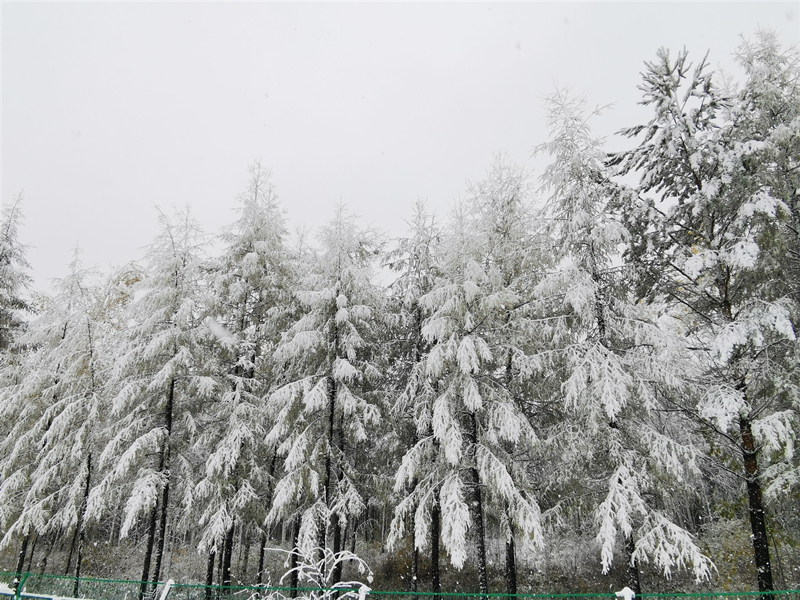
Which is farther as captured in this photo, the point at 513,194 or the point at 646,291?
the point at 513,194

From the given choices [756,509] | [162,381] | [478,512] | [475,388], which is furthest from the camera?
[162,381]

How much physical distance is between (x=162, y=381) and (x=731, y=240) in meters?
14.1

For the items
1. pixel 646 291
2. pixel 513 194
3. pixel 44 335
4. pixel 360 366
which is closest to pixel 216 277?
pixel 360 366

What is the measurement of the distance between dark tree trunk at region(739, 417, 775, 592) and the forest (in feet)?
0.18

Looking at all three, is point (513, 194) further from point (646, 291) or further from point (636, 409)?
point (636, 409)

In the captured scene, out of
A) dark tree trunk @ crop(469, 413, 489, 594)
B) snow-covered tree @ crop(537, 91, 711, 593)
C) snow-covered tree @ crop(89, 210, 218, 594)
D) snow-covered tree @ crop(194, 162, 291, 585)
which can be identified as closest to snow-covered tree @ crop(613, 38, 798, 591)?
snow-covered tree @ crop(537, 91, 711, 593)

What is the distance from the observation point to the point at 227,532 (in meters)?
11.9

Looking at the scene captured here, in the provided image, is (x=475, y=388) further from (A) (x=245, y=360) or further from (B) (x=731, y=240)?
(A) (x=245, y=360)

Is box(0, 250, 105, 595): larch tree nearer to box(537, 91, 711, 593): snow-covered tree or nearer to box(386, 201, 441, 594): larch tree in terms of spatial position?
box(386, 201, 441, 594): larch tree

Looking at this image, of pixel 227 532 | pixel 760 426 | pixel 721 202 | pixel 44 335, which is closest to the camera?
pixel 760 426

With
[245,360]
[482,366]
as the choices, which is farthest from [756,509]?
[245,360]

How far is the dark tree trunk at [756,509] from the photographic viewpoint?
25.3 ft

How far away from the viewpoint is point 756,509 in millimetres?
8156

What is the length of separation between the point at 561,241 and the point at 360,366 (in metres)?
6.68
